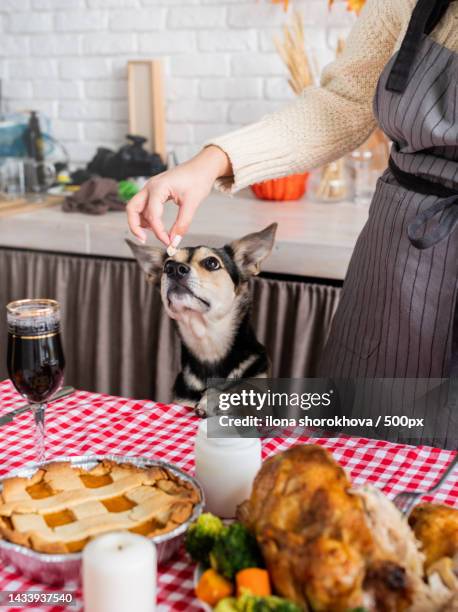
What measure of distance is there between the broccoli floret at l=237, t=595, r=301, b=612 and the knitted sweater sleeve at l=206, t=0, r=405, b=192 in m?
0.88

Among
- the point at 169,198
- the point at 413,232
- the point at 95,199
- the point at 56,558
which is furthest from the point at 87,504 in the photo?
the point at 95,199

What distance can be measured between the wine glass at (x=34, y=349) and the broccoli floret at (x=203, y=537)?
351mm

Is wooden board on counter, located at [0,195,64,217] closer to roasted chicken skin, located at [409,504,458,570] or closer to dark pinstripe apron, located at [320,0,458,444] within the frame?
dark pinstripe apron, located at [320,0,458,444]

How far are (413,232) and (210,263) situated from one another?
0.46 meters

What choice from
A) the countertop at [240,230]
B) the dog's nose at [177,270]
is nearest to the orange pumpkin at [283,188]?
the countertop at [240,230]

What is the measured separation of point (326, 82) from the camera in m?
1.49

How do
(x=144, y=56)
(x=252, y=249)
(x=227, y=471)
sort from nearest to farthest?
(x=227, y=471)
(x=252, y=249)
(x=144, y=56)

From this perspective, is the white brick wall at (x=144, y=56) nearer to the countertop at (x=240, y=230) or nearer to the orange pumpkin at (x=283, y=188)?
the orange pumpkin at (x=283, y=188)

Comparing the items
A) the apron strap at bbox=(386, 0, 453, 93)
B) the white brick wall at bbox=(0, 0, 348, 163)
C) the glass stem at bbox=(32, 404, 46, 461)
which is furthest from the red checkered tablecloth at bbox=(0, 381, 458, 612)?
the white brick wall at bbox=(0, 0, 348, 163)

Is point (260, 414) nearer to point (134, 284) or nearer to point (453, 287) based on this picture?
point (453, 287)

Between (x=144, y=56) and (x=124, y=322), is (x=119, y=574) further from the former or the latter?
(x=144, y=56)

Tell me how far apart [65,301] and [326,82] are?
4.08ft

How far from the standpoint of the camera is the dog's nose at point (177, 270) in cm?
149

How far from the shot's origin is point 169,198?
4.06ft
